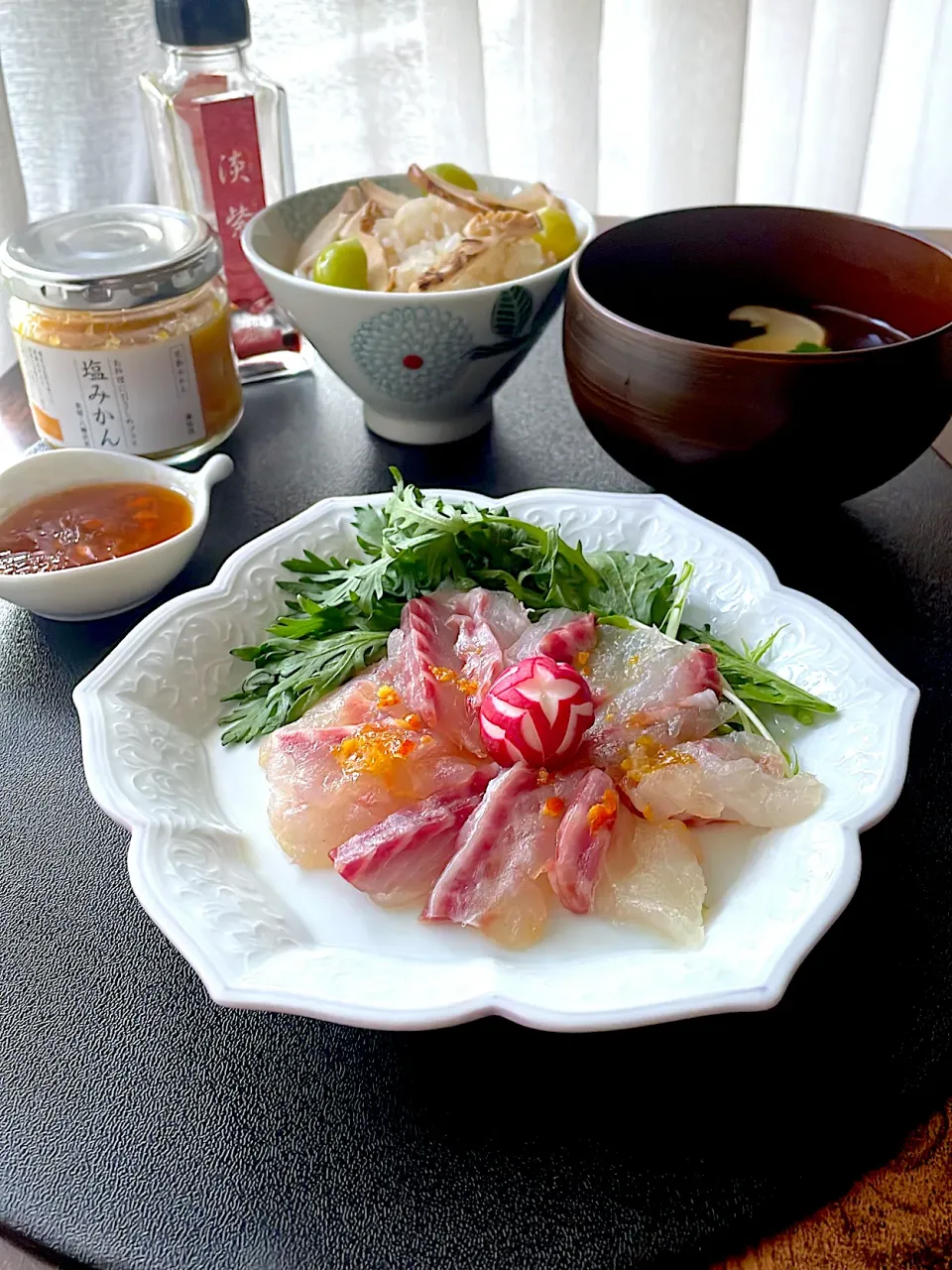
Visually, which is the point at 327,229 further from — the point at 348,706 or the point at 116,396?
the point at 348,706

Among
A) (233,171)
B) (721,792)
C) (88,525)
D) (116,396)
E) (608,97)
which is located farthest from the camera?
(608,97)

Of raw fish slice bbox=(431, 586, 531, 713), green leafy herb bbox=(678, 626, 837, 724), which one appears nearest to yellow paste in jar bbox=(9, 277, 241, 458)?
raw fish slice bbox=(431, 586, 531, 713)

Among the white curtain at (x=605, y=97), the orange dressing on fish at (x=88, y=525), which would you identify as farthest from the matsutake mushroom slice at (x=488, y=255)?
the white curtain at (x=605, y=97)

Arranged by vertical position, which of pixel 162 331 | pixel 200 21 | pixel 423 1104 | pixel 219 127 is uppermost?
pixel 200 21

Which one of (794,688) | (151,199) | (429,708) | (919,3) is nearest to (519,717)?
(429,708)

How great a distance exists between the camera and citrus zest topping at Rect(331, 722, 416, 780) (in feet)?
2.87

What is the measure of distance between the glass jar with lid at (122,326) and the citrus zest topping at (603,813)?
765mm

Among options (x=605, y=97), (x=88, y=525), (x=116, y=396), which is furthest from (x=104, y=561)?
(x=605, y=97)

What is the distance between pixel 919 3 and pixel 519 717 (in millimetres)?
2010

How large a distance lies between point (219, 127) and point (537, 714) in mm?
1040

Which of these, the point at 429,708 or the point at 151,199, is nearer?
the point at 429,708

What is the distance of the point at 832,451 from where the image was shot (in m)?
1.11

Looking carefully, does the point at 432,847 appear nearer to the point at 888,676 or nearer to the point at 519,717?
the point at 519,717

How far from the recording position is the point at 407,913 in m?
0.83
